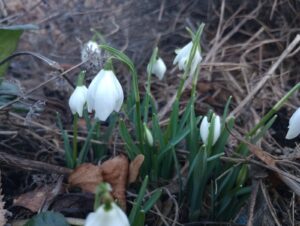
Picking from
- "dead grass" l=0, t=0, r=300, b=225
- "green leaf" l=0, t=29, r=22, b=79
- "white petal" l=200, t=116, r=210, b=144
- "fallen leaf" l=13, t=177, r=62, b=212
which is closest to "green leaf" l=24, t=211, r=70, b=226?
"fallen leaf" l=13, t=177, r=62, b=212

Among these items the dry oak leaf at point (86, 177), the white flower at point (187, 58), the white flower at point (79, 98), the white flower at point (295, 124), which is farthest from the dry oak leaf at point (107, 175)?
the white flower at point (295, 124)

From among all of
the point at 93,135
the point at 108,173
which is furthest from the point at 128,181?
the point at 93,135

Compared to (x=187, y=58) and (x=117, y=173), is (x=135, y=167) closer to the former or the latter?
(x=117, y=173)

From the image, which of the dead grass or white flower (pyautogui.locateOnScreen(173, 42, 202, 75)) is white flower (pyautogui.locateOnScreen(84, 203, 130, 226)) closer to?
the dead grass

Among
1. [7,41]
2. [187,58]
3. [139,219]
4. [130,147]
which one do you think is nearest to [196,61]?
[187,58]

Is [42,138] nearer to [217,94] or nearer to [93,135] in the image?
[93,135]
